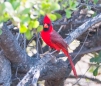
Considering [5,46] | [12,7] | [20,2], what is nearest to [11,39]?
[5,46]

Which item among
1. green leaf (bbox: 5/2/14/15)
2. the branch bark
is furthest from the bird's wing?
green leaf (bbox: 5/2/14/15)

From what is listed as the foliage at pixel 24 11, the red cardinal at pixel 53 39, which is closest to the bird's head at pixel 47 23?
the red cardinal at pixel 53 39

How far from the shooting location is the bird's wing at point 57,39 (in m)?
3.01

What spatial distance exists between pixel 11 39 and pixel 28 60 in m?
0.54

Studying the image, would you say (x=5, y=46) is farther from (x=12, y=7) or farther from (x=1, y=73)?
(x=12, y=7)

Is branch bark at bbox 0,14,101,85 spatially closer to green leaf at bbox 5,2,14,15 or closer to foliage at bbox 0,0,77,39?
foliage at bbox 0,0,77,39

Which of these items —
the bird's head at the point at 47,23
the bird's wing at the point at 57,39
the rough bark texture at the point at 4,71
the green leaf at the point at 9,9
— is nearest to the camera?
the green leaf at the point at 9,9

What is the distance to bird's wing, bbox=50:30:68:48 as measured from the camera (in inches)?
118

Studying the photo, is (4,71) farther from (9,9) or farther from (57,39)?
(9,9)

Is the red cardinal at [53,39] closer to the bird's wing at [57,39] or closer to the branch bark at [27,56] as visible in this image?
the bird's wing at [57,39]

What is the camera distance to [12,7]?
134 centimetres

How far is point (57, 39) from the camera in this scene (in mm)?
3125

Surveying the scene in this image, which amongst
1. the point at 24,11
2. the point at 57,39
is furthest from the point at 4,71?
the point at 24,11


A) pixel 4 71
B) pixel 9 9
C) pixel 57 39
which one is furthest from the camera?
pixel 57 39
